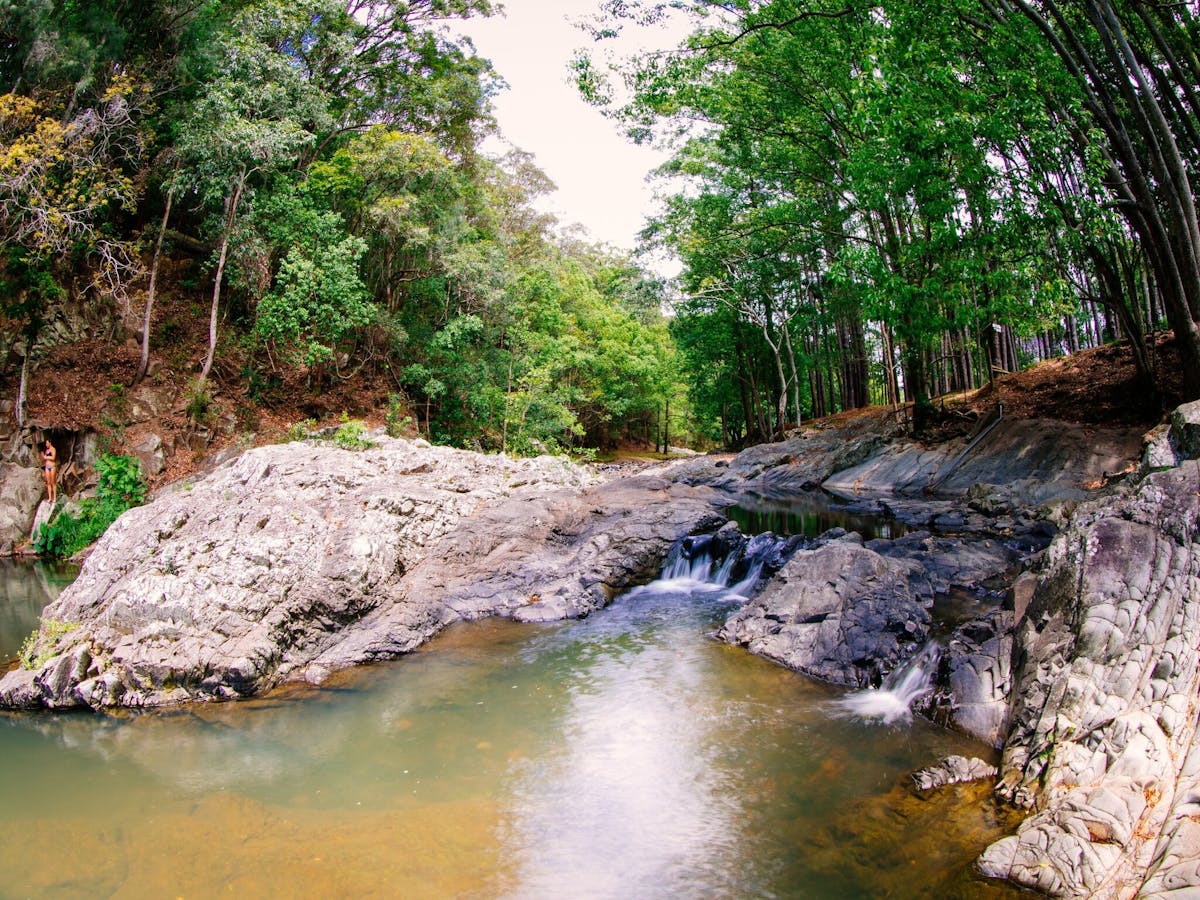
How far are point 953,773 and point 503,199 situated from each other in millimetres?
33169

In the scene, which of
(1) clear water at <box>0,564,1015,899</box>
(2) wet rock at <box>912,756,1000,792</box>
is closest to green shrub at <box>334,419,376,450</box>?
(1) clear water at <box>0,564,1015,899</box>

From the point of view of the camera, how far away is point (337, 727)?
6922 mm

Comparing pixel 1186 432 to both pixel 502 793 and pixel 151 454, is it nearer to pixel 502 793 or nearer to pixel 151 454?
pixel 502 793

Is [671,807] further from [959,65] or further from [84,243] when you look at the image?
[84,243]

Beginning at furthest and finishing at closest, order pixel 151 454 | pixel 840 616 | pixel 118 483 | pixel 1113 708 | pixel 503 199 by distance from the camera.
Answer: pixel 503 199 → pixel 151 454 → pixel 118 483 → pixel 840 616 → pixel 1113 708

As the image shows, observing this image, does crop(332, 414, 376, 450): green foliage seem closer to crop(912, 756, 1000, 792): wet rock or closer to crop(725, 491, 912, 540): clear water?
crop(725, 491, 912, 540): clear water

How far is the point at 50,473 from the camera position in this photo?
673 inches

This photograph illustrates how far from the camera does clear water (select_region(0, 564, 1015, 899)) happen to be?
15.1 ft

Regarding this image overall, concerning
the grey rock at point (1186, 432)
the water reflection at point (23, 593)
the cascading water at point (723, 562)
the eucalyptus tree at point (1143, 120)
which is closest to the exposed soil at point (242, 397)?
the water reflection at point (23, 593)

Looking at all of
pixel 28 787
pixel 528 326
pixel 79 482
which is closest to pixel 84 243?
pixel 79 482

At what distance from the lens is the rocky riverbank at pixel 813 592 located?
14.3 ft

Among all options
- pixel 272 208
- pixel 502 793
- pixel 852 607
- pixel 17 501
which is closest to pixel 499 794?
pixel 502 793

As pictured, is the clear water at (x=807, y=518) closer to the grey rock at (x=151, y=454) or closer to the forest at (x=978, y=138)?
the forest at (x=978, y=138)

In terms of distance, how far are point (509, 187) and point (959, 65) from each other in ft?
92.4
